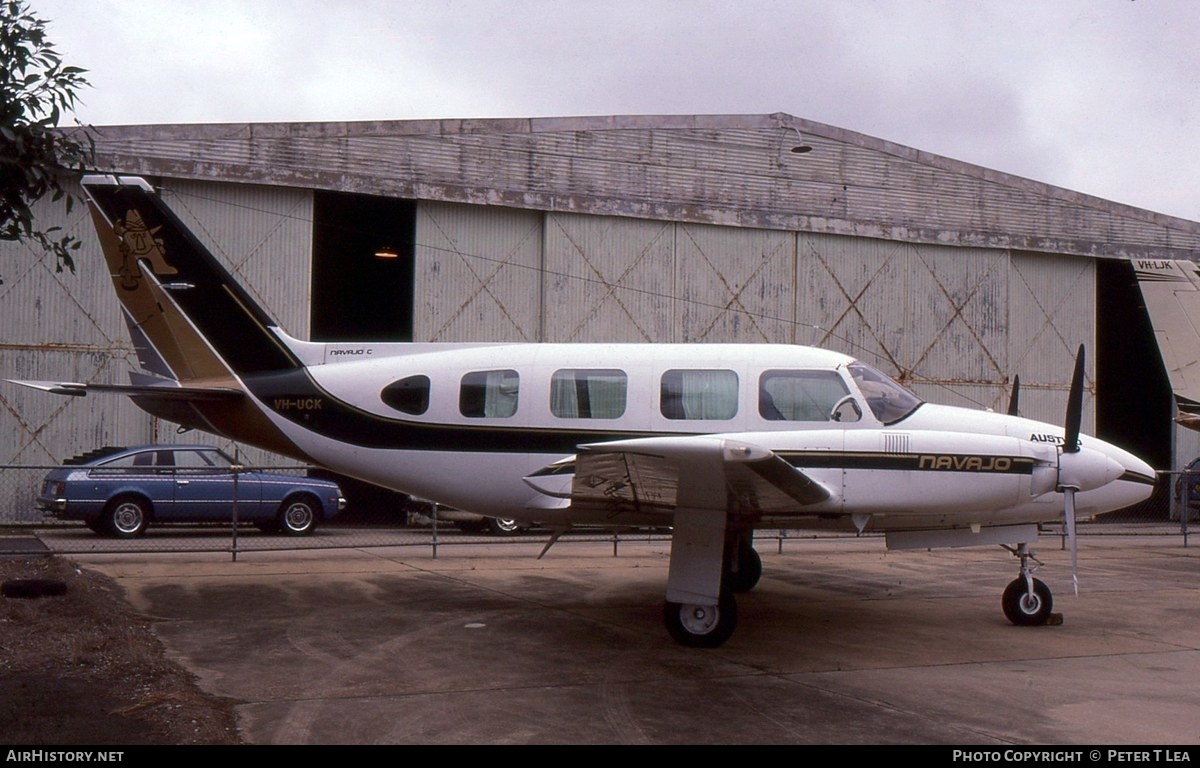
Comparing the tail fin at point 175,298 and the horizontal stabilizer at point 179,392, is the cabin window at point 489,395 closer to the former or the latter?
the tail fin at point 175,298

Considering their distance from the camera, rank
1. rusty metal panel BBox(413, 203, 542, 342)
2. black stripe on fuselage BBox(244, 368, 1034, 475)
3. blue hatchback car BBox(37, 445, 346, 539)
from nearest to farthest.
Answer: black stripe on fuselage BBox(244, 368, 1034, 475) < blue hatchback car BBox(37, 445, 346, 539) < rusty metal panel BBox(413, 203, 542, 342)

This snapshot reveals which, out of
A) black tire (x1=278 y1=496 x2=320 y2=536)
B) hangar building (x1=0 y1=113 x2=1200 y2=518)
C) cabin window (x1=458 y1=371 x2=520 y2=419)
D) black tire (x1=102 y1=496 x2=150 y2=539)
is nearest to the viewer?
cabin window (x1=458 y1=371 x2=520 y2=419)

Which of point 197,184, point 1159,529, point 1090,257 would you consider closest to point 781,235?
point 1090,257

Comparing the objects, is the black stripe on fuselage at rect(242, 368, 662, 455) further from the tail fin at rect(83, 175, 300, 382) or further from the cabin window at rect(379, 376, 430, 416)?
the tail fin at rect(83, 175, 300, 382)

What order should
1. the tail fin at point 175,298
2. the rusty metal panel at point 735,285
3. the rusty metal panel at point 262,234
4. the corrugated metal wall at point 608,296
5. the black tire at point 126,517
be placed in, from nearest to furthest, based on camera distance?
the tail fin at point 175,298
the black tire at point 126,517
the corrugated metal wall at point 608,296
the rusty metal panel at point 262,234
the rusty metal panel at point 735,285

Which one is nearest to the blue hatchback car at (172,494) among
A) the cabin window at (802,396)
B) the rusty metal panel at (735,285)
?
the rusty metal panel at (735,285)

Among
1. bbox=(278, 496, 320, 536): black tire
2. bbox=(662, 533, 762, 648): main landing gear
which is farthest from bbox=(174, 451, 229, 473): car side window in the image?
bbox=(662, 533, 762, 648): main landing gear

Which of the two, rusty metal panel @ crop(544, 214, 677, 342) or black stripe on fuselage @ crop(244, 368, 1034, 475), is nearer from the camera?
black stripe on fuselage @ crop(244, 368, 1034, 475)

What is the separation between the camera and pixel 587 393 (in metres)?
10.4

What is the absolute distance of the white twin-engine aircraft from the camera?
889 centimetres

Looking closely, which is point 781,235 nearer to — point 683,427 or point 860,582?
point 860,582

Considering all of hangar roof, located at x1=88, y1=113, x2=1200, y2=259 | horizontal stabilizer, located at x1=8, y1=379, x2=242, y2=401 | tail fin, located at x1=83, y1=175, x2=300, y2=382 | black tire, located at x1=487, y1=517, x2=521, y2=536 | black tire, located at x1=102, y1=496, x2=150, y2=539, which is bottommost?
black tire, located at x1=487, y1=517, x2=521, y2=536

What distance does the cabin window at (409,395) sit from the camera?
35.1 feet

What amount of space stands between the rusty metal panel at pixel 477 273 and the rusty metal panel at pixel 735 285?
3482 millimetres
